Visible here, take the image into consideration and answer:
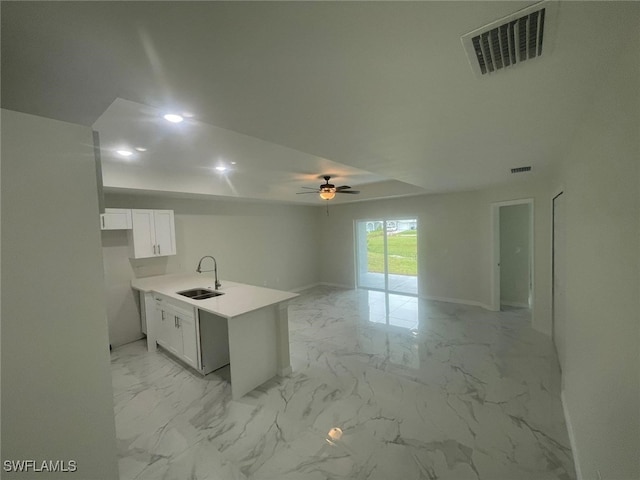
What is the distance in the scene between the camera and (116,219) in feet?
12.4

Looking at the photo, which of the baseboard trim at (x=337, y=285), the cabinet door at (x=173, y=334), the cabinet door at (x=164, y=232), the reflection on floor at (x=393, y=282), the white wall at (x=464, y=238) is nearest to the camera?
the cabinet door at (x=173, y=334)

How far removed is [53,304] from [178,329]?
2.57 m

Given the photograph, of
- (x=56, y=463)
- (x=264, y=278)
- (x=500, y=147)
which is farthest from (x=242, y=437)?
(x=264, y=278)

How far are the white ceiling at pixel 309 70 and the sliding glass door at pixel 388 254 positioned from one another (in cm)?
441

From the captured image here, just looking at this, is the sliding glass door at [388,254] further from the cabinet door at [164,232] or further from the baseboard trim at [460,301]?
the cabinet door at [164,232]

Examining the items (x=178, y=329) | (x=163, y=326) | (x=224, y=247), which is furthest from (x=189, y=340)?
(x=224, y=247)

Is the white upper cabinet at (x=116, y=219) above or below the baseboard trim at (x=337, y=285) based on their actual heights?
above

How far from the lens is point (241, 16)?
82cm

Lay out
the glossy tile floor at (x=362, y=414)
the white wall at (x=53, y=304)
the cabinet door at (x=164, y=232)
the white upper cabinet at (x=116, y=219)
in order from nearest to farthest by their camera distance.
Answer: the white wall at (x=53, y=304) → the glossy tile floor at (x=362, y=414) → the white upper cabinet at (x=116, y=219) → the cabinet door at (x=164, y=232)

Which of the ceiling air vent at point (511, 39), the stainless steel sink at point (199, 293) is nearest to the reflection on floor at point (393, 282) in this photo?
the stainless steel sink at point (199, 293)

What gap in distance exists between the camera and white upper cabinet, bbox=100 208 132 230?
364 cm

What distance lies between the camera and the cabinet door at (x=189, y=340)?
3.08m

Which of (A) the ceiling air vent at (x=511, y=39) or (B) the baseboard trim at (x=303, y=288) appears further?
(B) the baseboard trim at (x=303, y=288)

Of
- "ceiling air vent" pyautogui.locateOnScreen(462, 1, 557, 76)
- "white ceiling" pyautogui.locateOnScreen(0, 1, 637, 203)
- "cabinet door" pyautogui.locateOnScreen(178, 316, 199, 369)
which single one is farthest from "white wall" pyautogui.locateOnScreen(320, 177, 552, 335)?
"cabinet door" pyautogui.locateOnScreen(178, 316, 199, 369)
